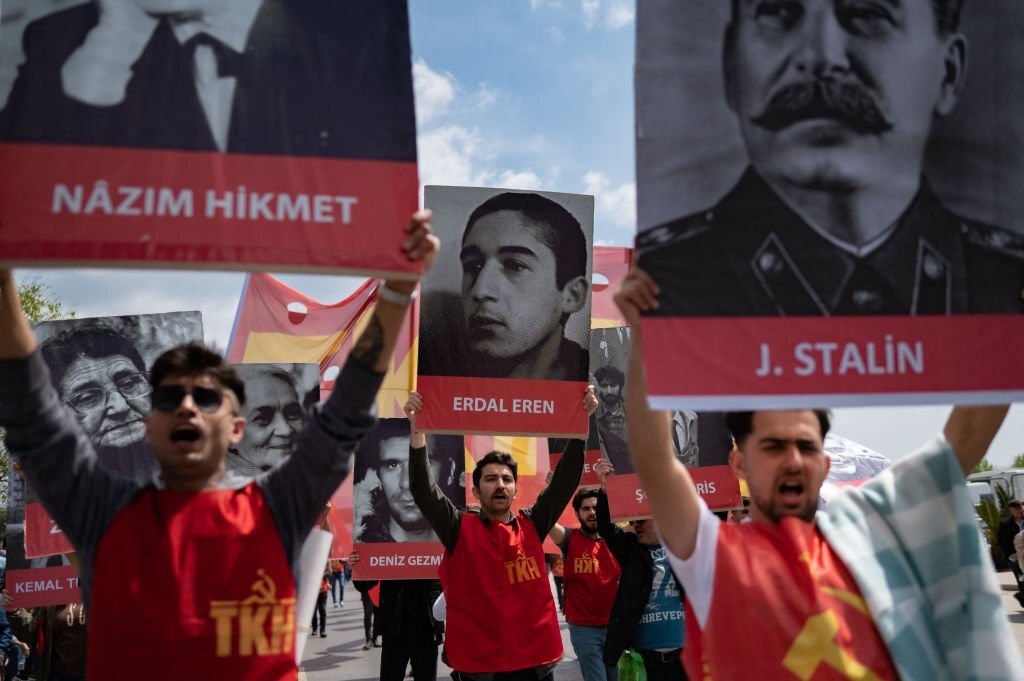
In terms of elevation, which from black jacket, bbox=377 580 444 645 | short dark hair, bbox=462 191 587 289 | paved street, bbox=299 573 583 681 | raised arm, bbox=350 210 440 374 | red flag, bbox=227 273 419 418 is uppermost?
red flag, bbox=227 273 419 418

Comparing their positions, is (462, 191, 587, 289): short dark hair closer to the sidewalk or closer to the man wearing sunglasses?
the man wearing sunglasses

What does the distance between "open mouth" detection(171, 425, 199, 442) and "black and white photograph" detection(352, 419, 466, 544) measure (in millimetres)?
6301

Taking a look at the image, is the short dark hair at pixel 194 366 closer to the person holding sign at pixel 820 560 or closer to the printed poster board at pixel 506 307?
the person holding sign at pixel 820 560

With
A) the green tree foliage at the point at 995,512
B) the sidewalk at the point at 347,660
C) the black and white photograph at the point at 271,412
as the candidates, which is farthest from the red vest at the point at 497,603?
the green tree foliage at the point at 995,512

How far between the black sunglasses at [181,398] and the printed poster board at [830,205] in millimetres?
1281

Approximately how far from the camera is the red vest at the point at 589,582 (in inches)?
331

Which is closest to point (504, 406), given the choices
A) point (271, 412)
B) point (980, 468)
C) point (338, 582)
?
point (271, 412)

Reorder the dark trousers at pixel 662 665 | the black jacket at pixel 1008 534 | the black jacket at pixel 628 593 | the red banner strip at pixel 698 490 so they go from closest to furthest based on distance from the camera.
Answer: the black jacket at pixel 628 593
the dark trousers at pixel 662 665
the red banner strip at pixel 698 490
the black jacket at pixel 1008 534

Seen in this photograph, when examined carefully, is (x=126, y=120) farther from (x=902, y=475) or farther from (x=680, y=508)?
(x=902, y=475)

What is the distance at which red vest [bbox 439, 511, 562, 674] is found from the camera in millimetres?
5926

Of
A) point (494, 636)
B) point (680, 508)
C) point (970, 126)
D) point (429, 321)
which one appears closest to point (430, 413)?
point (429, 321)

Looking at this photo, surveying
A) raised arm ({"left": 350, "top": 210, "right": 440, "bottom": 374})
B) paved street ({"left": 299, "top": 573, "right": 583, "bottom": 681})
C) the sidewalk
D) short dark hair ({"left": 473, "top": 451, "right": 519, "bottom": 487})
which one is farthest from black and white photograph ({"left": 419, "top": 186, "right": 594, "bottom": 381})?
paved street ({"left": 299, "top": 573, "right": 583, "bottom": 681})

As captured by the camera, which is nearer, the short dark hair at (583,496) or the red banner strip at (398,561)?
the red banner strip at (398,561)

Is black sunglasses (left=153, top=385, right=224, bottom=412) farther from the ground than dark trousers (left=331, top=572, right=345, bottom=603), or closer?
farther from the ground
